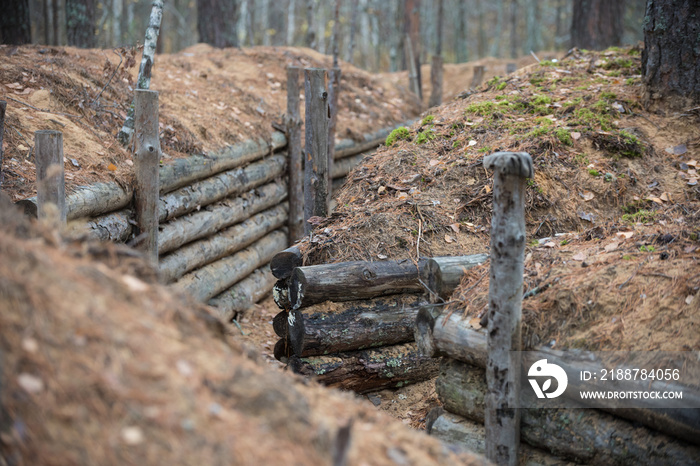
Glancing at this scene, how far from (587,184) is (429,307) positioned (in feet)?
9.76

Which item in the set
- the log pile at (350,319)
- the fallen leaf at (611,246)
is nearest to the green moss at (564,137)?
the fallen leaf at (611,246)

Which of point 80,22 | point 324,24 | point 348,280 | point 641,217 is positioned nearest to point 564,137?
point 641,217

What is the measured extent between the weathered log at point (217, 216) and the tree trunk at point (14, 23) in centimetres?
557

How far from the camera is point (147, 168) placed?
6.12 meters

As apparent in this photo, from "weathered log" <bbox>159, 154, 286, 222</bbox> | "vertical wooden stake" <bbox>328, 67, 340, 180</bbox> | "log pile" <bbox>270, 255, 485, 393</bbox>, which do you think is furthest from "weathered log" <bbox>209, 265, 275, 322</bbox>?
"log pile" <bbox>270, 255, 485, 393</bbox>

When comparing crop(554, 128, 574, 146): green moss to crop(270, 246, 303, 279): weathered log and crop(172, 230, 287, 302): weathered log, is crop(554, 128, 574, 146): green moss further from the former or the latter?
crop(172, 230, 287, 302): weathered log

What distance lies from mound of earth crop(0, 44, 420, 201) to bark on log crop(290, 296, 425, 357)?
277cm

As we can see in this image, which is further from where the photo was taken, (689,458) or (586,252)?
(586,252)

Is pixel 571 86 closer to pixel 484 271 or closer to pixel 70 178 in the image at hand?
pixel 484 271

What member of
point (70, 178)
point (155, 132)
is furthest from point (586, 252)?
point (70, 178)

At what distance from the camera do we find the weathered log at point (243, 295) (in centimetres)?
785

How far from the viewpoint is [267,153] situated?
368 inches

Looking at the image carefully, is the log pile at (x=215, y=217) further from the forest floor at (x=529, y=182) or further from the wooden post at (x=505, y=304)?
the wooden post at (x=505, y=304)

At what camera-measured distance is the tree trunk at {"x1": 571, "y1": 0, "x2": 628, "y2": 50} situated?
12633mm
